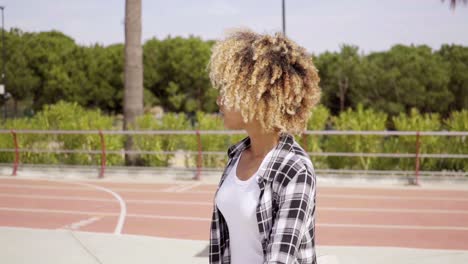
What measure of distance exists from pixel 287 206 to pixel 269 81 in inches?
17.1

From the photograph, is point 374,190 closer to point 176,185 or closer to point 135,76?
point 176,185

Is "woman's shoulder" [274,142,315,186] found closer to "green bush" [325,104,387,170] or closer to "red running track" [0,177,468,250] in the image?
"red running track" [0,177,468,250]

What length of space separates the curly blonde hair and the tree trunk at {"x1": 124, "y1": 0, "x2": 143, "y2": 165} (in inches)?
547

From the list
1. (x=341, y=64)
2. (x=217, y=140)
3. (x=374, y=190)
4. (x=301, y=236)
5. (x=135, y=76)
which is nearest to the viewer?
(x=301, y=236)

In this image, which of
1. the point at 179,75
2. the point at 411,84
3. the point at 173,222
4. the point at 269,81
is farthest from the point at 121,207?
the point at 179,75

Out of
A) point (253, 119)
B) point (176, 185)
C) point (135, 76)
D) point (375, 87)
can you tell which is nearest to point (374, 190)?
point (176, 185)

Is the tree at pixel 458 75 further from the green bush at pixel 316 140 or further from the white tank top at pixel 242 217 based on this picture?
the white tank top at pixel 242 217

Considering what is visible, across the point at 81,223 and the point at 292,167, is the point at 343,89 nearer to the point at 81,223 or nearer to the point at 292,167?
the point at 81,223

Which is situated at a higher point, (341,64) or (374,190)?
(341,64)

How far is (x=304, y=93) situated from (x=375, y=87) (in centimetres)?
4286

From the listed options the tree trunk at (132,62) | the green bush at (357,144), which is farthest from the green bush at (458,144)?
the tree trunk at (132,62)

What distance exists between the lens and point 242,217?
189cm

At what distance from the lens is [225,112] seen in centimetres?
203

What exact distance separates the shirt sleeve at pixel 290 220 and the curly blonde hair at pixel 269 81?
0.23 meters
